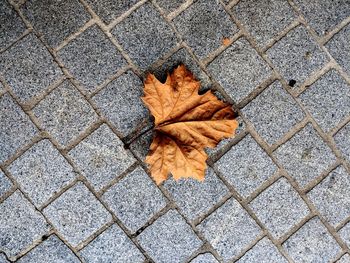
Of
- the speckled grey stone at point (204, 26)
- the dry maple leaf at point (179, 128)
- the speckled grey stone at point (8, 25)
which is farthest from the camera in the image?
the speckled grey stone at point (204, 26)

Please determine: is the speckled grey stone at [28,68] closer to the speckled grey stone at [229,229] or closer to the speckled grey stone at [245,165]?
the speckled grey stone at [245,165]

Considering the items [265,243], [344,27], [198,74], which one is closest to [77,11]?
[198,74]

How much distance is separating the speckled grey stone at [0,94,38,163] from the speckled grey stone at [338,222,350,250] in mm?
2237

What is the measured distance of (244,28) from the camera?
2.93m

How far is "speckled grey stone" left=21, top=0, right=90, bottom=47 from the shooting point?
9.25 ft

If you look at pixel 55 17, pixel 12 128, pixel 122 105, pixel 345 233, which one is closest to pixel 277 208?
pixel 345 233

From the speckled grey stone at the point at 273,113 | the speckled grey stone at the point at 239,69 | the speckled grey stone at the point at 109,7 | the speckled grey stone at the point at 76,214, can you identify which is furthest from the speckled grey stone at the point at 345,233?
the speckled grey stone at the point at 109,7

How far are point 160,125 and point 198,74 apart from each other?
0.47 m

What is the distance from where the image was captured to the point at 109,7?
2867 mm

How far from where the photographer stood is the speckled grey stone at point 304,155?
9.62 ft

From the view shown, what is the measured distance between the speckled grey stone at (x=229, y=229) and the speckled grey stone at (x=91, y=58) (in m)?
1.21

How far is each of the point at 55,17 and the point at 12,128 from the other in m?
0.80

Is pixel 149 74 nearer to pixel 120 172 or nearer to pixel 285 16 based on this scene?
pixel 120 172

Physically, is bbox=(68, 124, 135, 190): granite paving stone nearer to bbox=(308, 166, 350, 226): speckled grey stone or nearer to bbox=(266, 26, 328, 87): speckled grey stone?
bbox=(266, 26, 328, 87): speckled grey stone
